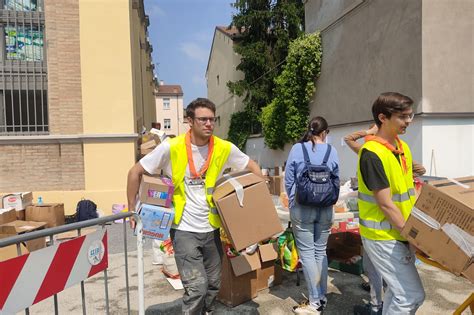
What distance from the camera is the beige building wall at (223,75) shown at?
82.0ft

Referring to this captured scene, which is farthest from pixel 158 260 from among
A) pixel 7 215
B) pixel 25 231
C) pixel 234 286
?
pixel 7 215

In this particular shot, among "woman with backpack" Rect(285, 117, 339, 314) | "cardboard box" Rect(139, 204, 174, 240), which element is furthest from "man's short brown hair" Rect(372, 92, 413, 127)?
"cardboard box" Rect(139, 204, 174, 240)

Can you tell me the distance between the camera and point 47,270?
2105mm

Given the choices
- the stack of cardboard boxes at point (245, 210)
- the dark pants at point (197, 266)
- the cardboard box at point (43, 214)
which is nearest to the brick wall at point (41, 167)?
the cardboard box at point (43, 214)

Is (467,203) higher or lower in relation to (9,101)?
lower

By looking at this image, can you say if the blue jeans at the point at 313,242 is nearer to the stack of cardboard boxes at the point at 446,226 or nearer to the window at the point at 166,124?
the stack of cardboard boxes at the point at 446,226

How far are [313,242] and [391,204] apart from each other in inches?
51.0

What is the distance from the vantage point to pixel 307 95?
544 inches

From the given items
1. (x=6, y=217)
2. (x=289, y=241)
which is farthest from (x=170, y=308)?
(x=6, y=217)

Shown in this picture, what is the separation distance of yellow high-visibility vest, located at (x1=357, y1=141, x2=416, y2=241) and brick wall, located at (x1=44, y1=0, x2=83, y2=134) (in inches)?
294

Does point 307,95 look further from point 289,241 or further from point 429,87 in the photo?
point 289,241

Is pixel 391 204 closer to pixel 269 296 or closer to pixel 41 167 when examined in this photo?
pixel 269 296

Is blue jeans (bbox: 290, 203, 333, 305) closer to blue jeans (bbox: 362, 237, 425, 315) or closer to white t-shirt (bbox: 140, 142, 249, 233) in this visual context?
white t-shirt (bbox: 140, 142, 249, 233)

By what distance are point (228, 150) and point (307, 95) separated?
11338mm
